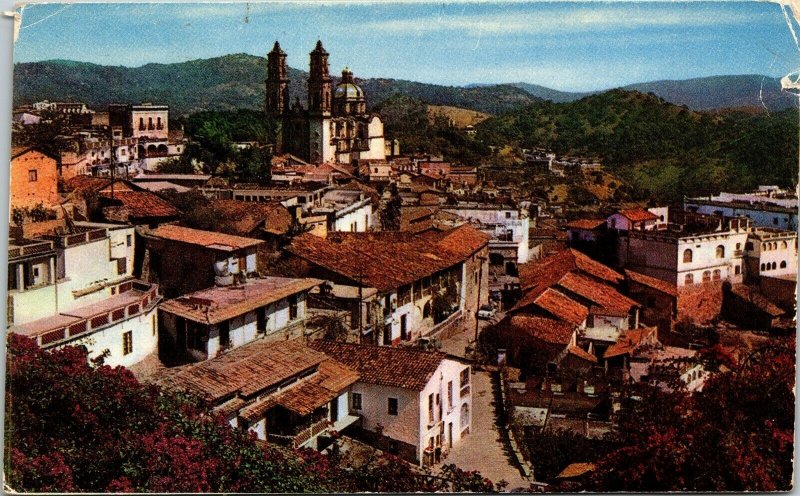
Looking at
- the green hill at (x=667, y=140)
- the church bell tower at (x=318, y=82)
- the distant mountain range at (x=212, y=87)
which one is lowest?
the green hill at (x=667, y=140)

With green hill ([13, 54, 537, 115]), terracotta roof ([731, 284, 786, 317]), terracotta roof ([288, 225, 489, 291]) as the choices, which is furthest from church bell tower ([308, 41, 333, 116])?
terracotta roof ([731, 284, 786, 317])

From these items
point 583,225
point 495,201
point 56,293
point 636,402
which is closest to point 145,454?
point 56,293

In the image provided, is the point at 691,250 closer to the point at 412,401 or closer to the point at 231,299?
the point at 412,401

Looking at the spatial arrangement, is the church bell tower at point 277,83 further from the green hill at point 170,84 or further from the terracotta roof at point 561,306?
the terracotta roof at point 561,306

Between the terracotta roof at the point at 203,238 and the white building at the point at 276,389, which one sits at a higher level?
the terracotta roof at the point at 203,238

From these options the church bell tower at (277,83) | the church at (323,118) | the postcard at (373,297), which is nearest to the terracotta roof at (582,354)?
the postcard at (373,297)

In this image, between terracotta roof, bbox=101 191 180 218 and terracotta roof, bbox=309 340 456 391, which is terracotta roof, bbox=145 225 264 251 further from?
terracotta roof, bbox=309 340 456 391

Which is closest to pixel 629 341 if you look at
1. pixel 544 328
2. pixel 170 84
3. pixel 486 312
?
pixel 544 328
